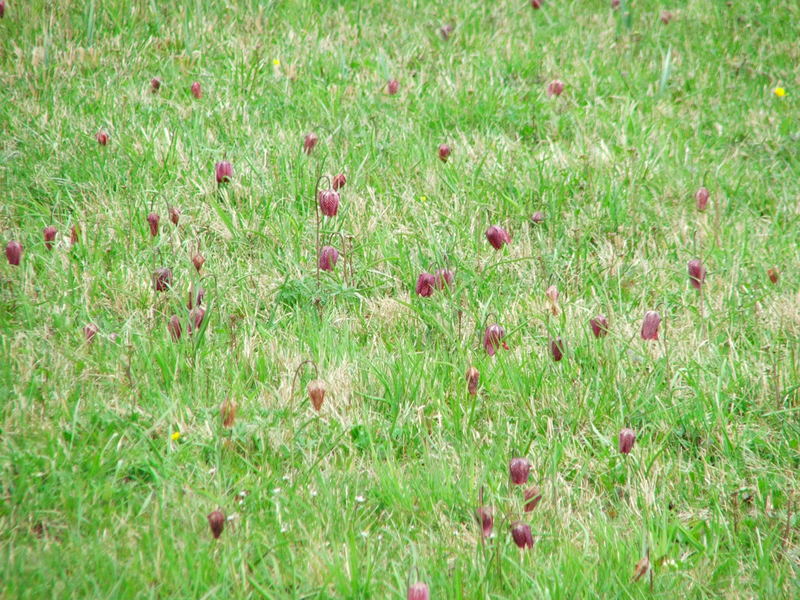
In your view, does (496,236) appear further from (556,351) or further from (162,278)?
(162,278)

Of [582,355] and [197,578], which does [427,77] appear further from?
[197,578]

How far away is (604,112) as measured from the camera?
5.08m

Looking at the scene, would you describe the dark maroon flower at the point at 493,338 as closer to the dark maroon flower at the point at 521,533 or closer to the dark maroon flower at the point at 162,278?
the dark maroon flower at the point at 521,533

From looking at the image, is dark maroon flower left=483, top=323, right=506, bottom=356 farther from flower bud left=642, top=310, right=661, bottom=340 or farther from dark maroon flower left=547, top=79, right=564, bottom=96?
dark maroon flower left=547, top=79, right=564, bottom=96

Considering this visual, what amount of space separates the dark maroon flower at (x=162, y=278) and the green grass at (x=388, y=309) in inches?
5.3

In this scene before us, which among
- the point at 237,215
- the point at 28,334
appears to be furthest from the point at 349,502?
the point at 237,215

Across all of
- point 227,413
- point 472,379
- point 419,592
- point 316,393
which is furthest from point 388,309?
point 419,592

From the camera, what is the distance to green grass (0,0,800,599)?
2.39 meters

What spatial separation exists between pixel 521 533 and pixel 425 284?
4.30ft

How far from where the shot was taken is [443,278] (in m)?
3.44

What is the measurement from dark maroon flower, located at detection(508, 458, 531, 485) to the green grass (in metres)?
0.09

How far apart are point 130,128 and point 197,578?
2.93 metres

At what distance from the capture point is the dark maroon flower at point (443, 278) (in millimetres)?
3412

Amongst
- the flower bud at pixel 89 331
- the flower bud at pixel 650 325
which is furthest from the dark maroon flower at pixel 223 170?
the flower bud at pixel 650 325
